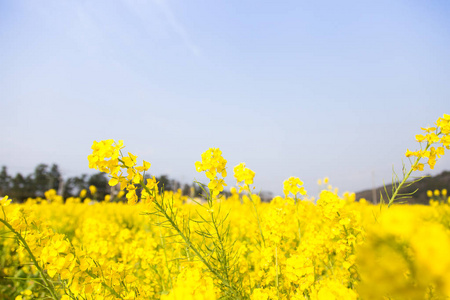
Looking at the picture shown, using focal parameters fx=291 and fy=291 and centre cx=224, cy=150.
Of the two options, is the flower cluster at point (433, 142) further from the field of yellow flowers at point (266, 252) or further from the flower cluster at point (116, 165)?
the flower cluster at point (116, 165)

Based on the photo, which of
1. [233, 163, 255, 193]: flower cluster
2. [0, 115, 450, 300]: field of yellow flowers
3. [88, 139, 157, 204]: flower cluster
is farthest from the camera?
[233, 163, 255, 193]: flower cluster

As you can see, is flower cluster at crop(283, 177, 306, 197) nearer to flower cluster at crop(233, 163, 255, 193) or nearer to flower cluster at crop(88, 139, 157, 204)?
flower cluster at crop(233, 163, 255, 193)

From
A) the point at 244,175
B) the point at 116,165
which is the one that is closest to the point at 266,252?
the point at 244,175

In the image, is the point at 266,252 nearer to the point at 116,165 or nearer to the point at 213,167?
the point at 213,167

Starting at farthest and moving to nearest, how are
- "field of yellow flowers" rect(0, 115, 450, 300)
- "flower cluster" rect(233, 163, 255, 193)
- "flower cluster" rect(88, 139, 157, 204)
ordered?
"flower cluster" rect(233, 163, 255, 193) → "flower cluster" rect(88, 139, 157, 204) → "field of yellow flowers" rect(0, 115, 450, 300)

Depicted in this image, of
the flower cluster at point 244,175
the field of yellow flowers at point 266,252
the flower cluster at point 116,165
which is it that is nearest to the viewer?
the field of yellow flowers at point 266,252

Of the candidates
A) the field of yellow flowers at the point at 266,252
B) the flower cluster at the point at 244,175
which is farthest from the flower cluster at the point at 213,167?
the flower cluster at the point at 244,175

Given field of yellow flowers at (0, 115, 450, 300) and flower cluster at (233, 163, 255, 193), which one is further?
flower cluster at (233, 163, 255, 193)

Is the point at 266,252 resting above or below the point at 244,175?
below

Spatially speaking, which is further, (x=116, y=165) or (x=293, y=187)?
(x=293, y=187)

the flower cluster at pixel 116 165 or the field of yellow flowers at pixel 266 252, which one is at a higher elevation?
the flower cluster at pixel 116 165

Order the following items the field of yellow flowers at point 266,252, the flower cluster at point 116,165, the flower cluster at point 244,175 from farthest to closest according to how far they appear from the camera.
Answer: the flower cluster at point 244,175, the flower cluster at point 116,165, the field of yellow flowers at point 266,252

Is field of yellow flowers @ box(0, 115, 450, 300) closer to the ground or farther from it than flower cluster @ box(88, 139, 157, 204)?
closer to the ground

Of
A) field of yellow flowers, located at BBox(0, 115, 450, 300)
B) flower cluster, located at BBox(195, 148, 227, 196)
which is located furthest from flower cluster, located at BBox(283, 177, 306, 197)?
flower cluster, located at BBox(195, 148, 227, 196)
